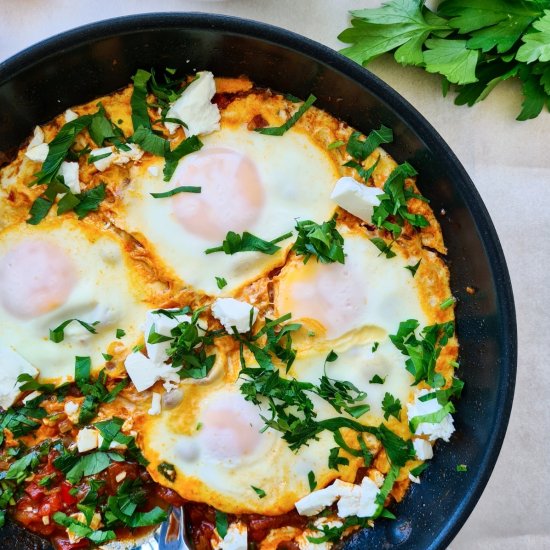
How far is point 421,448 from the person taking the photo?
8.59ft

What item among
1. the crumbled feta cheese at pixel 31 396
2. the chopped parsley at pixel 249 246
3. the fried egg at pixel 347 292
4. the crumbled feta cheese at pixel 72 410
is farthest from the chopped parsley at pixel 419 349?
the crumbled feta cheese at pixel 31 396

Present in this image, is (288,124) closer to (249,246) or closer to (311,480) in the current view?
(249,246)

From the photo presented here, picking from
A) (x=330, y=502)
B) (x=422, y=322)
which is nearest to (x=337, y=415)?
(x=330, y=502)

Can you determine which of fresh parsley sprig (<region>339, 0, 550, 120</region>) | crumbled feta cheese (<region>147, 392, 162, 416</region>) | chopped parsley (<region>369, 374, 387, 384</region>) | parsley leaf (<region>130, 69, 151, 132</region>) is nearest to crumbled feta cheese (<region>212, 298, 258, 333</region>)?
crumbled feta cheese (<region>147, 392, 162, 416</region>)

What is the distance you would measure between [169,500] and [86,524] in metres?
0.34

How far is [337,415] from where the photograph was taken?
2.61 metres

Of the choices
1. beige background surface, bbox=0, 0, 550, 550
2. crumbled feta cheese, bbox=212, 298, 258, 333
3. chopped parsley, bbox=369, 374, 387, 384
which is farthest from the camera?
beige background surface, bbox=0, 0, 550, 550

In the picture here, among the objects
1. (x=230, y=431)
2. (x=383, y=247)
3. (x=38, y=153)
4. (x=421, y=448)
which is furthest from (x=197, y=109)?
(x=421, y=448)

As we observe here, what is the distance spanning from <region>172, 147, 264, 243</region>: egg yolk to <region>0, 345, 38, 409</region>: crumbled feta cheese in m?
0.80

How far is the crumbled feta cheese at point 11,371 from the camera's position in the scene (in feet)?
8.32

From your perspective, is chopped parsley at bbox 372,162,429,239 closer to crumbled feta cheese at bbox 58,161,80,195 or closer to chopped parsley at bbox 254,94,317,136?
chopped parsley at bbox 254,94,317,136

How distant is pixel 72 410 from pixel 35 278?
0.53 m

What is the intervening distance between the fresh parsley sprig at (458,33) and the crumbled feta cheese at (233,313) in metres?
1.09

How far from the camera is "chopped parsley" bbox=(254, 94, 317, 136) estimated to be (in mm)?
2609
